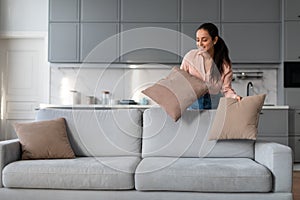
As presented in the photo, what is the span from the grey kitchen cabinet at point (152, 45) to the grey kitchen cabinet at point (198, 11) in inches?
7.9

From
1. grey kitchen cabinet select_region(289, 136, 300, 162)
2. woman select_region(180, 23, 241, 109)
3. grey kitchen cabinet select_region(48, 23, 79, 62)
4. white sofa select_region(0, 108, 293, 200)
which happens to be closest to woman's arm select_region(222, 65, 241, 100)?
woman select_region(180, 23, 241, 109)

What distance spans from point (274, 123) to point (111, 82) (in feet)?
7.68

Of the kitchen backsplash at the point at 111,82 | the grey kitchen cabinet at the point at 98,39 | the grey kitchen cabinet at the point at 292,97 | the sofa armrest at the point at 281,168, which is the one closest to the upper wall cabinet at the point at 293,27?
the grey kitchen cabinet at the point at 292,97

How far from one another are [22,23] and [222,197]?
15.0ft

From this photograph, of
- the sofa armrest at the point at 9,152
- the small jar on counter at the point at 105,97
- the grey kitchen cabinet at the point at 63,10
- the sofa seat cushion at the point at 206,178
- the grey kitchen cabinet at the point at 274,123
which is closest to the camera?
the sofa seat cushion at the point at 206,178

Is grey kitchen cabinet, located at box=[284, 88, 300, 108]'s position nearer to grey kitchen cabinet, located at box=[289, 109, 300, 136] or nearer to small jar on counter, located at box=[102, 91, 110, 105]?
grey kitchen cabinet, located at box=[289, 109, 300, 136]

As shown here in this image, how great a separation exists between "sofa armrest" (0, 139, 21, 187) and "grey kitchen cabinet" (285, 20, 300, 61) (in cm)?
381

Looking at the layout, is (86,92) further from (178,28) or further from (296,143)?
(296,143)

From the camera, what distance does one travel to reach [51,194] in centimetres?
274

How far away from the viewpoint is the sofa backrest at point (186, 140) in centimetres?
315

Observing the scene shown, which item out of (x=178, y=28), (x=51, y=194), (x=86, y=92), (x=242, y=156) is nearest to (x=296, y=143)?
(x=178, y=28)

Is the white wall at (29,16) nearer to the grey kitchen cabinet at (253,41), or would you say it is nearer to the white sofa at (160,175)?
the grey kitchen cabinet at (253,41)

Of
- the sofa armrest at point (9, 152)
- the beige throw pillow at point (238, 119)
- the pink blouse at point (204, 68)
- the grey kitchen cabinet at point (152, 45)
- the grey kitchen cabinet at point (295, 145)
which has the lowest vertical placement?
the grey kitchen cabinet at point (295, 145)

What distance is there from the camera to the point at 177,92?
3059mm
